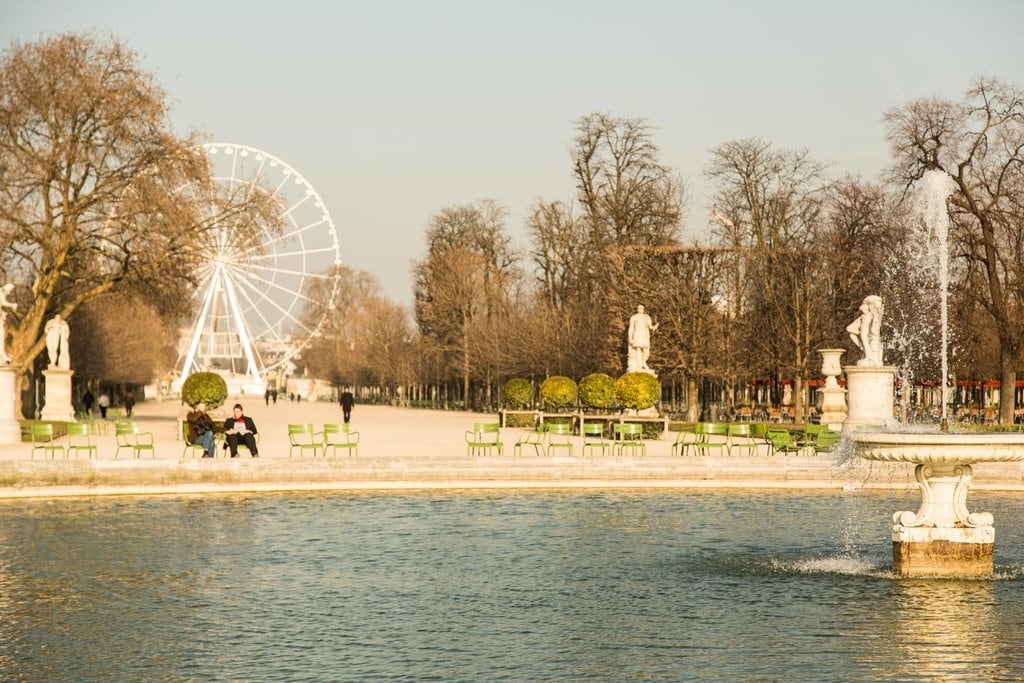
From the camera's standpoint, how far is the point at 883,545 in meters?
15.7

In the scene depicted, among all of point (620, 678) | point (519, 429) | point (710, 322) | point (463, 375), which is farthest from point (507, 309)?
point (620, 678)

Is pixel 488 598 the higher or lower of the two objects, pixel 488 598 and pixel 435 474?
the lower

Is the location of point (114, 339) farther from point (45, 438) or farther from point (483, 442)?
A: point (483, 442)

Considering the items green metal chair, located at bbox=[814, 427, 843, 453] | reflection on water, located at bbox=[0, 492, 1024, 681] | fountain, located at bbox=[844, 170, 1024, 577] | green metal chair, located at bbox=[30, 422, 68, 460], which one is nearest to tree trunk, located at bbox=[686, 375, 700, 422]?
green metal chair, located at bbox=[814, 427, 843, 453]

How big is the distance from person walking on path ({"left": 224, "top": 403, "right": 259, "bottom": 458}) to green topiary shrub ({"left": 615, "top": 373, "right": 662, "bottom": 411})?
49.4ft

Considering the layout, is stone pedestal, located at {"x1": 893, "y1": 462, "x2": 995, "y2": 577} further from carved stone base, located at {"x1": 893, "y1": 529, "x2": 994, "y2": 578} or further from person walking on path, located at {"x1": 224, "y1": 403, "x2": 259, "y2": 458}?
person walking on path, located at {"x1": 224, "y1": 403, "x2": 259, "y2": 458}

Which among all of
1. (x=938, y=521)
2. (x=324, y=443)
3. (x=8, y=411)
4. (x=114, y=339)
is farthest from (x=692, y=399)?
(x=938, y=521)

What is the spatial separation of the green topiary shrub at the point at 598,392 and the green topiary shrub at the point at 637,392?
1.04 metres

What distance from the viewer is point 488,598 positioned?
12.2 m

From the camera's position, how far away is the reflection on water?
9758 millimetres

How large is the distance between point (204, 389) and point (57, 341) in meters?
10.9

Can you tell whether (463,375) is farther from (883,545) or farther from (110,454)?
(883,545)

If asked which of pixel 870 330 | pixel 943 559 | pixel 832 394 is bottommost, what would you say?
pixel 943 559

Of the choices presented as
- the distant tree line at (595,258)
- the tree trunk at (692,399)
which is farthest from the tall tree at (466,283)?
the tree trunk at (692,399)
